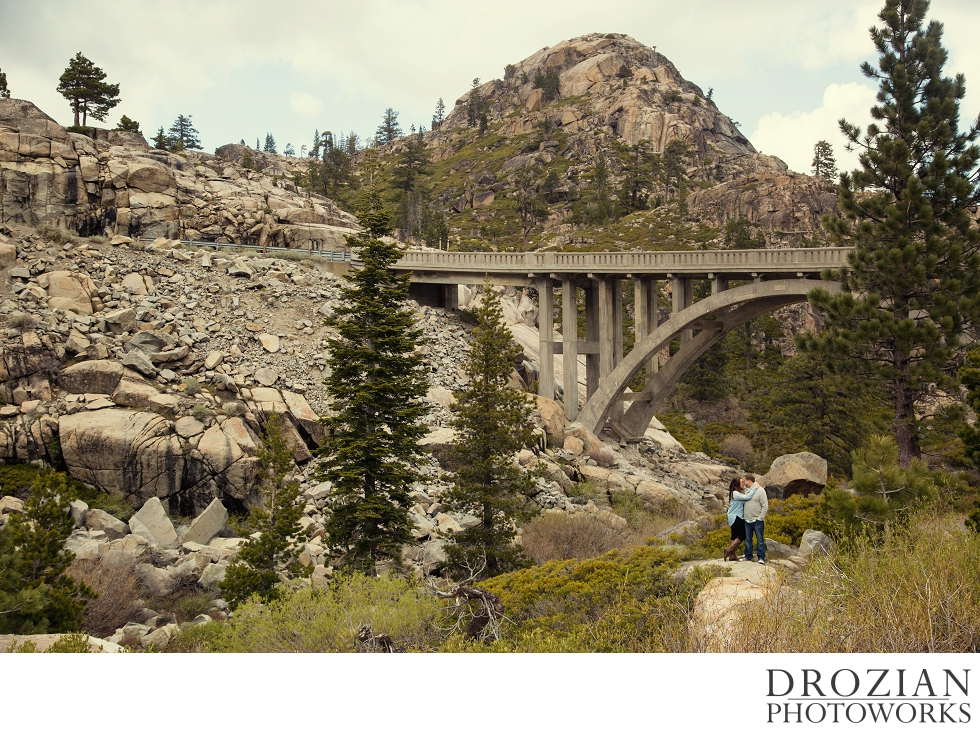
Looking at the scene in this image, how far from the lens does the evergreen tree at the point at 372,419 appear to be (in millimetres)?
13273

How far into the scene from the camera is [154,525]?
16422mm

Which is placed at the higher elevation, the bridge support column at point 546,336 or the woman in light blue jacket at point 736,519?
the bridge support column at point 546,336

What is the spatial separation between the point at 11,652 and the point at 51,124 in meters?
27.9

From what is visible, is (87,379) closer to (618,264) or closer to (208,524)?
(208,524)

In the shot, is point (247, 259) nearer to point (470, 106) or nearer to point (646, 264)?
point (646, 264)

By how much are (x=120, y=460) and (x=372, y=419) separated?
8.85m

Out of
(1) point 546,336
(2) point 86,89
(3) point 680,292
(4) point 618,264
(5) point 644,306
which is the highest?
(2) point 86,89

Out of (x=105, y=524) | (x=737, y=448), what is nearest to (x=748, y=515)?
(x=105, y=524)

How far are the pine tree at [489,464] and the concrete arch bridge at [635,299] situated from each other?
1216cm

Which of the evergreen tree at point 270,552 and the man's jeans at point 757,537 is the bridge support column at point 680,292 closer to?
the man's jeans at point 757,537

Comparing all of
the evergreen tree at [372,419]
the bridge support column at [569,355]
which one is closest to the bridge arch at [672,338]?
the bridge support column at [569,355]

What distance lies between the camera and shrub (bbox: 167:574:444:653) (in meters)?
8.78

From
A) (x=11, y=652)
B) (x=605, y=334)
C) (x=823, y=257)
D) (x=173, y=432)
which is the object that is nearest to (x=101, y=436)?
(x=173, y=432)

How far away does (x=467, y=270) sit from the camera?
29656 millimetres
